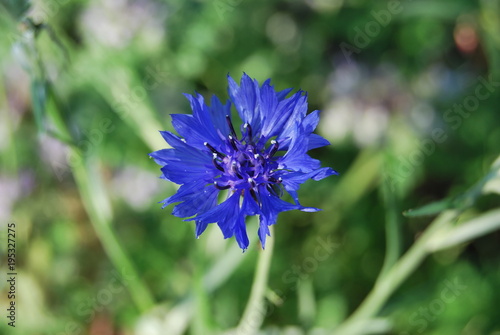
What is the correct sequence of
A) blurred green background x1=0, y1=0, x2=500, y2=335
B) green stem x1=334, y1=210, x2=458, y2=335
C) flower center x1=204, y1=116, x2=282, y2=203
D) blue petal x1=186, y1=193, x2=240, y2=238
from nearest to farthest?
blue petal x1=186, y1=193, x2=240, y2=238 < flower center x1=204, y1=116, x2=282, y2=203 < green stem x1=334, y1=210, x2=458, y2=335 < blurred green background x1=0, y1=0, x2=500, y2=335

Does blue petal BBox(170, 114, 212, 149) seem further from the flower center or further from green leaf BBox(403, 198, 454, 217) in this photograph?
green leaf BBox(403, 198, 454, 217)

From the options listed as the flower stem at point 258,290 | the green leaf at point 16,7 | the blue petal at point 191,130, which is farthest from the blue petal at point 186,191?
the green leaf at point 16,7

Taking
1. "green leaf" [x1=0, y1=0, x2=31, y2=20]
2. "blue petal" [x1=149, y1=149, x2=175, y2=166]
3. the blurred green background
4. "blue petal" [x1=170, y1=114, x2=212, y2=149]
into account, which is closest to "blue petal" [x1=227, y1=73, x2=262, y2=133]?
"blue petal" [x1=170, y1=114, x2=212, y2=149]

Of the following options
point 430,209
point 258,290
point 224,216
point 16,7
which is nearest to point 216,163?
point 224,216

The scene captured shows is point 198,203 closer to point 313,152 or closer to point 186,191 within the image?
point 186,191

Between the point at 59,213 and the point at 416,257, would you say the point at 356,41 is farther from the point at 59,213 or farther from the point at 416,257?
the point at 59,213

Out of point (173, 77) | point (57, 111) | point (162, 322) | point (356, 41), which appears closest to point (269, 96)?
point (57, 111)
